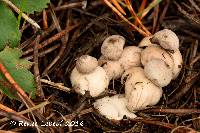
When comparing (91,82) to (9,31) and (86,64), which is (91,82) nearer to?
(86,64)

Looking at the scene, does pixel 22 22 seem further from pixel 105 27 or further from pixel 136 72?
pixel 136 72

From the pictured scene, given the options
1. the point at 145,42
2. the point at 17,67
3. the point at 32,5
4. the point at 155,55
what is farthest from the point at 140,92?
the point at 32,5

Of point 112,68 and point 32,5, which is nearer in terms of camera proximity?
point 32,5

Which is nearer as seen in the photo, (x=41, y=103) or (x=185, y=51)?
(x=41, y=103)

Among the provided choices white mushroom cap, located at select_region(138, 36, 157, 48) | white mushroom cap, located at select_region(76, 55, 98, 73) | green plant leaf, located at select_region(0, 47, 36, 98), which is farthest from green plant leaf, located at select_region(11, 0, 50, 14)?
white mushroom cap, located at select_region(138, 36, 157, 48)

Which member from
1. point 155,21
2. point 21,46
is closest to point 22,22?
point 21,46

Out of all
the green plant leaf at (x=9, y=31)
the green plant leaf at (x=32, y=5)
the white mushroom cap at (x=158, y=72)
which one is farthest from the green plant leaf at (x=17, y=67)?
the white mushroom cap at (x=158, y=72)

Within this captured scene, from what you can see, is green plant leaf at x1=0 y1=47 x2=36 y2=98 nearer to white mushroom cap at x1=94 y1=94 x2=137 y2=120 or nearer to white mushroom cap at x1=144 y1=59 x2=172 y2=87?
white mushroom cap at x1=94 y1=94 x2=137 y2=120
